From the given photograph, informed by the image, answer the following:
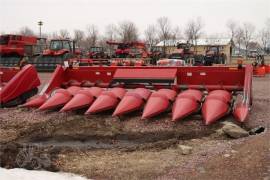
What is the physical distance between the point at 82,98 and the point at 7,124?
1464 mm

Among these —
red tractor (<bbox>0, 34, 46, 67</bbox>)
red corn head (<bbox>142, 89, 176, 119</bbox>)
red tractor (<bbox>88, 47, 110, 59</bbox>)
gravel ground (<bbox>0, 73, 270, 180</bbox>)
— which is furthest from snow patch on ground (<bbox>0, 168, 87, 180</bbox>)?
red tractor (<bbox>88, 47, 110, 59</bbox>)

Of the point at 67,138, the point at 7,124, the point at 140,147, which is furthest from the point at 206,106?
the point at 7,124

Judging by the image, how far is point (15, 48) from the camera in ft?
89.9

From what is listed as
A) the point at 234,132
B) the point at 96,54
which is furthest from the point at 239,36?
the point at 234,132

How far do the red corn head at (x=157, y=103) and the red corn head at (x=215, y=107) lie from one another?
27.2 inches

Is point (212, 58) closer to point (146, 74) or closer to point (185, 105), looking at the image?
point (146, 74)

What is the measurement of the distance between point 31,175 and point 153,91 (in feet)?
15.5

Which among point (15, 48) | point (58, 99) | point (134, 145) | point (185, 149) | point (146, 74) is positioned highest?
point (15, 48)

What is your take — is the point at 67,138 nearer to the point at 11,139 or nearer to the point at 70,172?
the point at 11,139

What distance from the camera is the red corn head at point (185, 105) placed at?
7427 mm

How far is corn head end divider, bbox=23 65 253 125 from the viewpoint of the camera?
7.63 meters

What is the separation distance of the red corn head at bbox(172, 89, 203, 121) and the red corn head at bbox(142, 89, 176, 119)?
20cm

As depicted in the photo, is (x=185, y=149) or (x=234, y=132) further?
(x=234, y=132)

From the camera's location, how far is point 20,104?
9383mm
